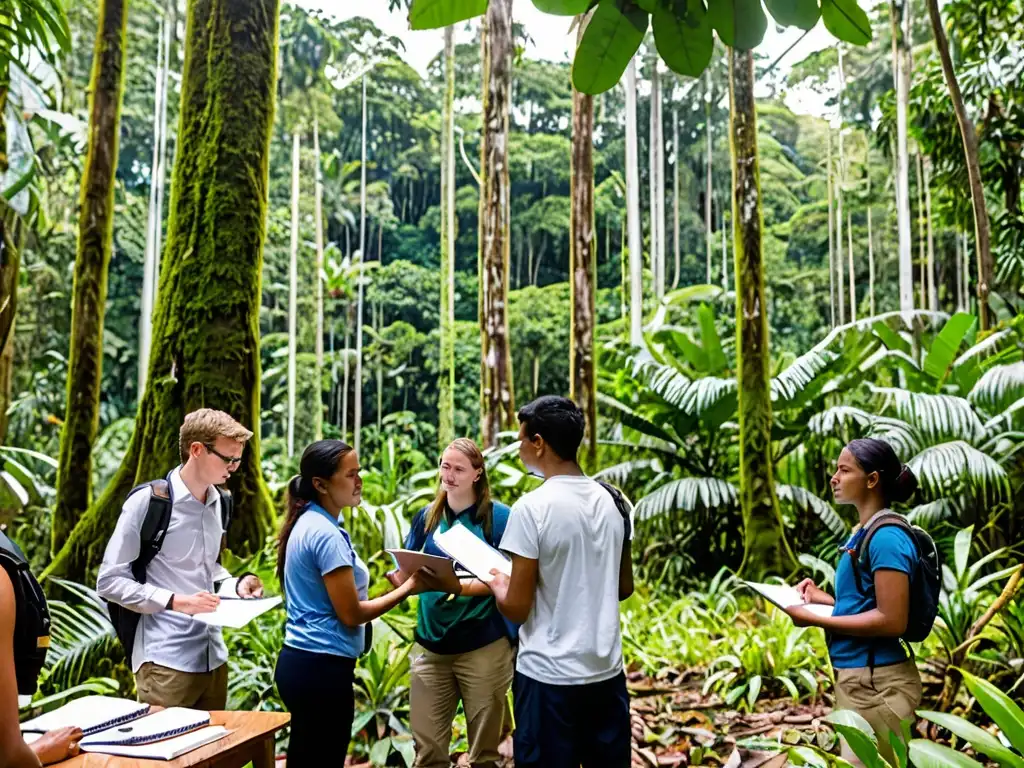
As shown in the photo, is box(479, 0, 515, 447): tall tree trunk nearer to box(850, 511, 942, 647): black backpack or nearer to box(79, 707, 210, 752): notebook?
box(850, 511, 942, 647): black backpack

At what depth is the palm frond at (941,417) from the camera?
6.32 meters

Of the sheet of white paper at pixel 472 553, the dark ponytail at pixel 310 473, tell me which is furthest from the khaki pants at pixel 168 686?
the sheet of white paper at pixel 472 553

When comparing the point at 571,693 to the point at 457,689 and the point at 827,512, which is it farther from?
the point at 827,512

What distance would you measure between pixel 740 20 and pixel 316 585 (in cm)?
188

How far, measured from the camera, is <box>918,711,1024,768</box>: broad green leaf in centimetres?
198

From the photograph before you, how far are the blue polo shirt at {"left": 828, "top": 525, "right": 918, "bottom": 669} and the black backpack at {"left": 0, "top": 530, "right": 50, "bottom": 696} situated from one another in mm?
1908

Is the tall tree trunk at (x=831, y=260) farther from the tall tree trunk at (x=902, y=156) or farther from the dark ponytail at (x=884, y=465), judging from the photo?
the dark ponytail at (x=884, y=465)

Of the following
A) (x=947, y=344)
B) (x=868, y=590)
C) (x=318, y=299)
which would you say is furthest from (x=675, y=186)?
(x=868, y=590)

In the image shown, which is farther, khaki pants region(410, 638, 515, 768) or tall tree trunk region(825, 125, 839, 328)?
tall tree trunk region(825, 125, 839, 328)

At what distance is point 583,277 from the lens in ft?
26.3

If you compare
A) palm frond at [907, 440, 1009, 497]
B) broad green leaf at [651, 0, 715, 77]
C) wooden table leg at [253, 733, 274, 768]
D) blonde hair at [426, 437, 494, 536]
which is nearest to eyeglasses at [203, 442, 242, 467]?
blonde hair at [426, 437, 494, 536]

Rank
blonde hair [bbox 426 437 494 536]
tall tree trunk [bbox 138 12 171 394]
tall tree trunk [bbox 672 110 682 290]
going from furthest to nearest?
tall tree trunk [bbox 672 110 682 290] < tall tree trunk [bbox 138 12 171 394] < blonde hair [bbox 426 437 494 536]

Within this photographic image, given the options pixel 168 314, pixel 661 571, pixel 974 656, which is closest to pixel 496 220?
pixel 661 571

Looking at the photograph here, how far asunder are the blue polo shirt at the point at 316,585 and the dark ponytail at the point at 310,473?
0.03 metres
